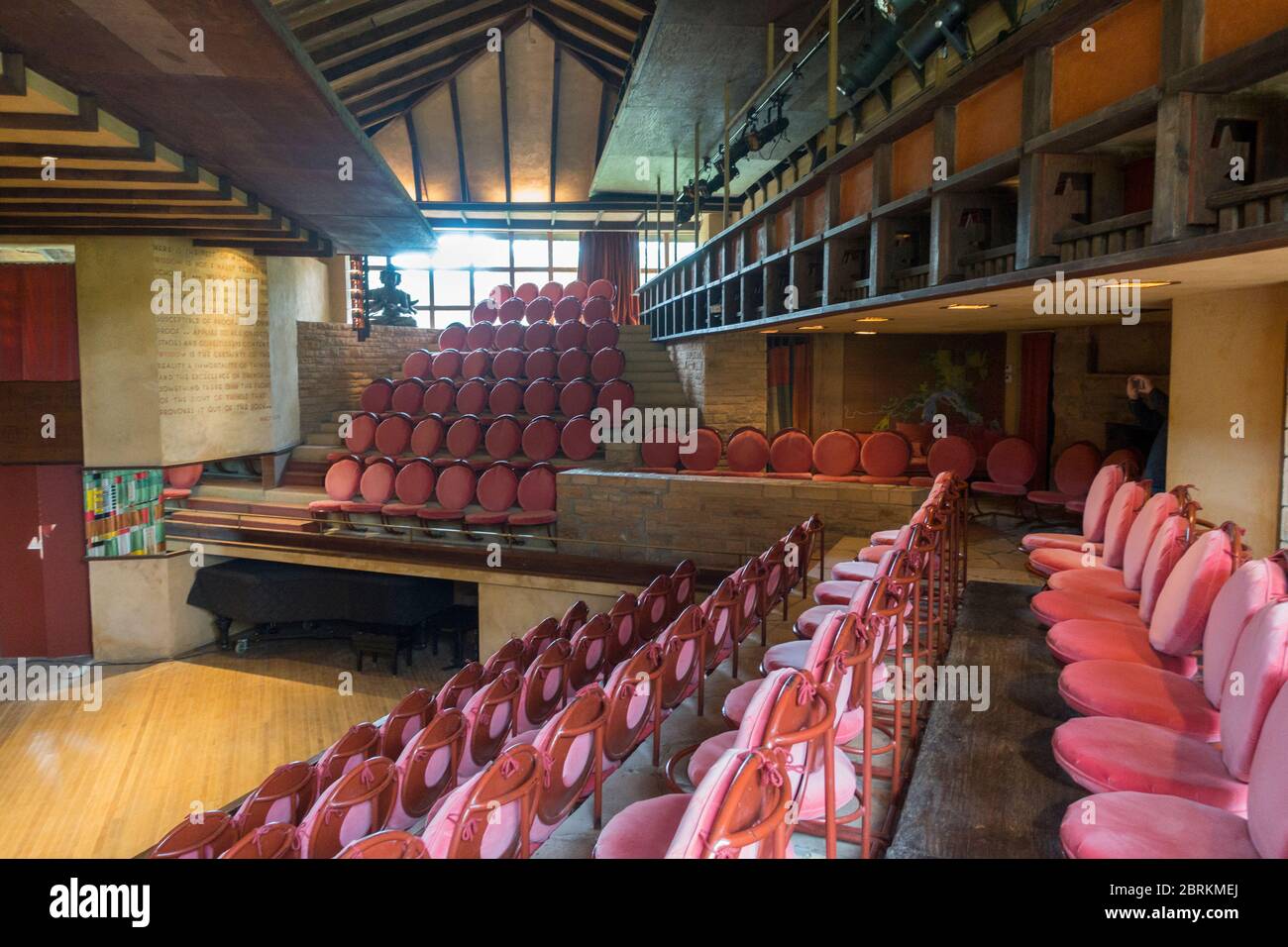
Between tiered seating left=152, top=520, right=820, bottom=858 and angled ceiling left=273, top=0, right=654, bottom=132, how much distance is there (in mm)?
7438

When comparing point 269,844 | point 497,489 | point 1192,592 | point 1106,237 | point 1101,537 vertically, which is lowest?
point 269,844

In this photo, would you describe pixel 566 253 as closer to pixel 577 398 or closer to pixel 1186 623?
pixel 577 398

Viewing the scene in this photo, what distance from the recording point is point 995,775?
2.30 metres

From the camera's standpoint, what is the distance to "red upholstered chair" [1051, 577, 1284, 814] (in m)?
1.62

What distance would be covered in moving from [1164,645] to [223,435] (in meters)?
8.80

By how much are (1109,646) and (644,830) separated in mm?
1553

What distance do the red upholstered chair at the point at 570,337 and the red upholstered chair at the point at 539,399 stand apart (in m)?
1.58

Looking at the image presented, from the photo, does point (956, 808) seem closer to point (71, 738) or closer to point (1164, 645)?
point (1164, 645)

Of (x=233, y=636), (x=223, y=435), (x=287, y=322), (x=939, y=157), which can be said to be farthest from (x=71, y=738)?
(x=939, y=157)

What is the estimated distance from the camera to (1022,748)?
8.05ft

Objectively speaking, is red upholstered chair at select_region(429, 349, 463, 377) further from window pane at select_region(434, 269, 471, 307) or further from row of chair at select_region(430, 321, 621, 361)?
window pane at select_region(434, 269, 471, 307)

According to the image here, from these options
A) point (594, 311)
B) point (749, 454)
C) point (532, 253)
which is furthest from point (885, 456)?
point (532, 253)

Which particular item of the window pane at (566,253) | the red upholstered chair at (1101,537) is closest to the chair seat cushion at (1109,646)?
the red upholstered chair at (1101,537)


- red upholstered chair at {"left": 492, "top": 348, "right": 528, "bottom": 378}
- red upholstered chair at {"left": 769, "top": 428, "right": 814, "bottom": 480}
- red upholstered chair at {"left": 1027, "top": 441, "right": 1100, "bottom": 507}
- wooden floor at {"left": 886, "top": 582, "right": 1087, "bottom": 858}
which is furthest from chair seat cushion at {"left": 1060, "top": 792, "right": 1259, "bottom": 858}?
red upholstered chair at {"left": 492, "top": 348, "right": 528, "bottom": 378}
